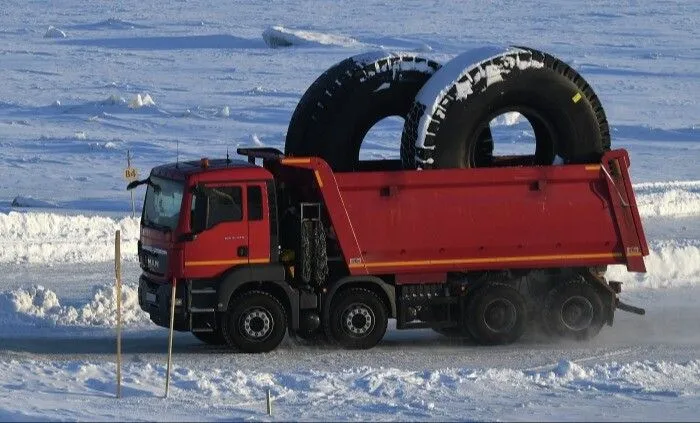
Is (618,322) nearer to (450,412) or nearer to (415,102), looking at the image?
(415,102)

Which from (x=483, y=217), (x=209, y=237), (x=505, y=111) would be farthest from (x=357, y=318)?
(x=505, y=111)

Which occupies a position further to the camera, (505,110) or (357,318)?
(505,110)

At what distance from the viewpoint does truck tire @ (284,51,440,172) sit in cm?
1761

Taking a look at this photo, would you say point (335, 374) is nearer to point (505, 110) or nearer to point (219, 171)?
point (219, 171)

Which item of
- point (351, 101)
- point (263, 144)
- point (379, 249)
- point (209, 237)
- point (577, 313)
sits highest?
point (263, 144)

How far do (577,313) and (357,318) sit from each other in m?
2.57

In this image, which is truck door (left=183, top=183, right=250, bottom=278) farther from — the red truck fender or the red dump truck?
the red truck fender

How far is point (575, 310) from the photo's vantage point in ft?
55.4

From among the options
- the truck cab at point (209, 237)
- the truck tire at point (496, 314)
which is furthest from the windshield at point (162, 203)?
the truck tire at point (496, 314)

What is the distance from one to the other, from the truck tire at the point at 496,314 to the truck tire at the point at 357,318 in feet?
3.50

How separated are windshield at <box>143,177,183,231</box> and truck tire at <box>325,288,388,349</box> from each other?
2021mm

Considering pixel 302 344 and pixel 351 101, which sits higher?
pixel 351 101

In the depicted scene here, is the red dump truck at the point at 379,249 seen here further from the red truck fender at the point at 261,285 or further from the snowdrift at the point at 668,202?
the snowdrift at the point at 668,202

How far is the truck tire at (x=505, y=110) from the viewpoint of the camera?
54.6ft
